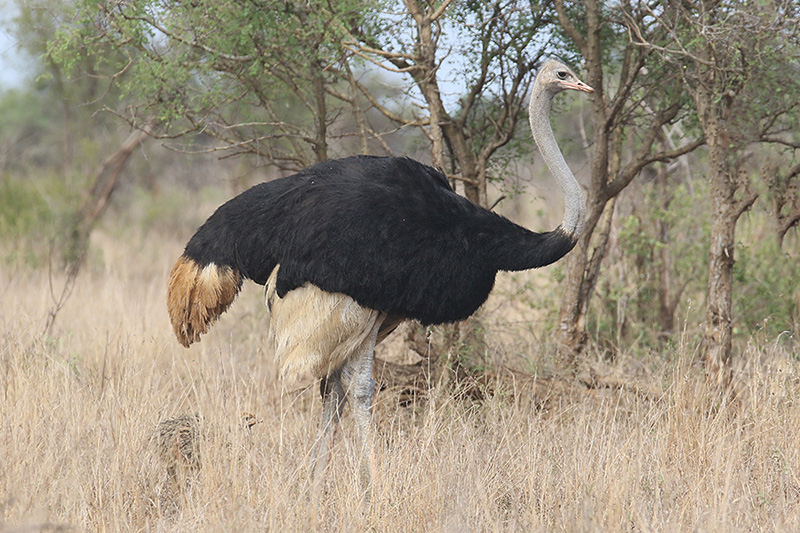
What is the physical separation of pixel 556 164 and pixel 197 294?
5.21 feet

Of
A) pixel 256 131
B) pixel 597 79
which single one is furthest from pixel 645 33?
pixel 256 131

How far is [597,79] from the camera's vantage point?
15.0ft

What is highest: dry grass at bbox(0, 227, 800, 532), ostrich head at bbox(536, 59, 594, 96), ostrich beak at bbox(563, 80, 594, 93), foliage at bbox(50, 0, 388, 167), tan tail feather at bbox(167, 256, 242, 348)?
foliage at bbox(50, 0, 388, 167)

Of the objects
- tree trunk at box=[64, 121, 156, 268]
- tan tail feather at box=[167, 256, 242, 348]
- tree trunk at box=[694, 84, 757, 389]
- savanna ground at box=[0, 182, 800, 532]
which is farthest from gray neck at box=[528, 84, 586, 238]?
tree trunk at box=[64, 121, 156, 268]

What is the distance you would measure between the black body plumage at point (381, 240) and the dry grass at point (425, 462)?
548 millimetres

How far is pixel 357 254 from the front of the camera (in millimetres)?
3424

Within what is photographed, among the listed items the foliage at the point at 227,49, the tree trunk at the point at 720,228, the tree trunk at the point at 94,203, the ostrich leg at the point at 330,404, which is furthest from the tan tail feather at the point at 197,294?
the tree trunk at the point at 94,203

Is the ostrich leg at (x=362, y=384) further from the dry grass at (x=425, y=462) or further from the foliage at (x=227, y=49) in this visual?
the foliage at (x=227, y=49)

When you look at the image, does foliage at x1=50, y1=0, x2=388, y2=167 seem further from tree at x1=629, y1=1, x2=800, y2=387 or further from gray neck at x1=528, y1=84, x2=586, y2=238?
tree at x1=629, y1=1, x2=800, y2=387

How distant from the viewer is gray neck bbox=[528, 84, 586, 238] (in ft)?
11.6

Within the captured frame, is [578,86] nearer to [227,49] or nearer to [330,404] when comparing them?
[330,404]

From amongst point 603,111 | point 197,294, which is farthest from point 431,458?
point 603,111

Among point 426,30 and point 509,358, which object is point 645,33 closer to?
point 426,30

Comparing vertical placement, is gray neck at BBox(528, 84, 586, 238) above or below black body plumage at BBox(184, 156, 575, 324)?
above
